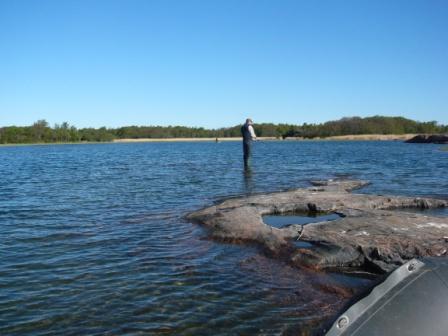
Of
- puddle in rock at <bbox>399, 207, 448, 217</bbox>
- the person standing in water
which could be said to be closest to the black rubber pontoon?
puddle in rock at <bbox>399, 207, 448, 217</bbox>

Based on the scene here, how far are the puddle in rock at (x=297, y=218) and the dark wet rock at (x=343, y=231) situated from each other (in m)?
0.25

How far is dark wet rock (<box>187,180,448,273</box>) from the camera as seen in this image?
7.82 m

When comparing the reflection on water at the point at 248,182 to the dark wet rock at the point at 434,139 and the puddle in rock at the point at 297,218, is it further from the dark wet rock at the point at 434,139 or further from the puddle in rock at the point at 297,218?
the dark wet rock at the point at 434,139

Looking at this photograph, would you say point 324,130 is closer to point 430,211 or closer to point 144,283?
point 430,211

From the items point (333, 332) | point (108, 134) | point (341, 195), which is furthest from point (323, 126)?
point (333, 332)

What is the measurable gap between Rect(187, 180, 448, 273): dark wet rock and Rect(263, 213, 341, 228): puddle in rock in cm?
25

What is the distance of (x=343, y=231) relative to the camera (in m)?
9.19

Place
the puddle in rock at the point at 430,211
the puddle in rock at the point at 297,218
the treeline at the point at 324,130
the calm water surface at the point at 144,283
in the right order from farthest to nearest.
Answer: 1. the treeline at the point at 324,130
2. the puddle in rock at the point at 430,211
3. the puddle in rock at the point at 297,218
4. the calm water surface at the point at 144,283

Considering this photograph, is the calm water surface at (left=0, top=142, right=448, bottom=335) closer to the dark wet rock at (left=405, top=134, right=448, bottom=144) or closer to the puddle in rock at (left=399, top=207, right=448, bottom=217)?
the puddle in rock at (left=399, top=207, right=448, bottom=217)

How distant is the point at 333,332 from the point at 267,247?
635 centimetres

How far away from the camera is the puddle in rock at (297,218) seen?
1178cm

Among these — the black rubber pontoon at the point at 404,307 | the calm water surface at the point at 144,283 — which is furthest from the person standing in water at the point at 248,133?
the black rubber pontoon at the point at 404,307

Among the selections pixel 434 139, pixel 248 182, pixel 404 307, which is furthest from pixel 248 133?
pixel 434 139

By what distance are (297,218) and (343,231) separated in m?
3.20
